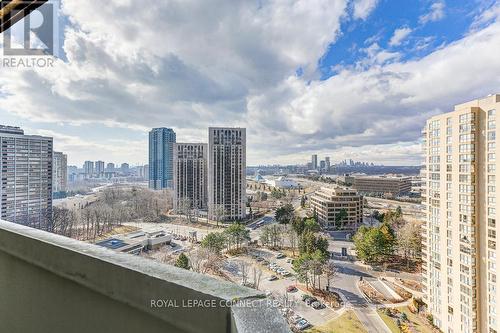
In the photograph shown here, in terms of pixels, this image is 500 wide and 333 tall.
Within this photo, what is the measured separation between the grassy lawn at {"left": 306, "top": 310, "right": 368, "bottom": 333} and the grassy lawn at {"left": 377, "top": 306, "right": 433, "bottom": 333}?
26.6 inches

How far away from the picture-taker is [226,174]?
1498 cm

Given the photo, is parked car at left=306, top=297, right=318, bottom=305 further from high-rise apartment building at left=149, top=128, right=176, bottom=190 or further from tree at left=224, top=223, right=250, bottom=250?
high-rise apartment building at left=149, top=128, right=176, bottom=190

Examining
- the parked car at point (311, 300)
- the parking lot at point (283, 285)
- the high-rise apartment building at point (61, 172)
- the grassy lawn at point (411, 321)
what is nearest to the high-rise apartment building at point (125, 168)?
the high-rise apartment building at point (61, 172)

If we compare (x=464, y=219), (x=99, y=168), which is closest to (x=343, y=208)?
(x=464, y=219)

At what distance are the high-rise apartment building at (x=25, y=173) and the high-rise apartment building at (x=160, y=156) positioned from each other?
12.9 meters

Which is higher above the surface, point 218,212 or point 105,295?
point 105,295

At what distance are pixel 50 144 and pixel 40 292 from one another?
8185mm

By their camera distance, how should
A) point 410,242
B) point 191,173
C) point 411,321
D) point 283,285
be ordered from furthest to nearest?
point 191,173 < point 410,242 < point 283,285 < point 411,321

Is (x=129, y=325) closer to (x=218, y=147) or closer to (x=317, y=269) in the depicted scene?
(x=317, y=269)

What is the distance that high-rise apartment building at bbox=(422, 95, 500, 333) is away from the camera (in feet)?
14.9

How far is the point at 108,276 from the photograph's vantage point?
1.76 feet

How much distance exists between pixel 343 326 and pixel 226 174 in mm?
10760

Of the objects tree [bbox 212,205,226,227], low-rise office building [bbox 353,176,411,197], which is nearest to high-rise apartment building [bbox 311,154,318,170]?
low-rise office building [bbox 353,176,411,197]

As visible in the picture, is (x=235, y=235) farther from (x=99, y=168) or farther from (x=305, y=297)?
(x=99, y=168)
